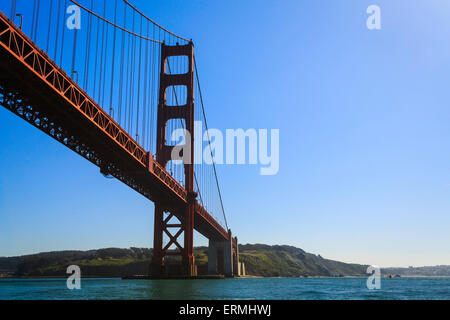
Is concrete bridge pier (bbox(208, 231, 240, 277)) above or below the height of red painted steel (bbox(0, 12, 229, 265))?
below

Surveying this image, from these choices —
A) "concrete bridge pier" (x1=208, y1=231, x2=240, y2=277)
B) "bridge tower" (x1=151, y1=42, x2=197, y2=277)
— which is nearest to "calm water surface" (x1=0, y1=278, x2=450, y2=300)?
"bridge tower" (x1=151, y1=42, x2=197, y2=277)

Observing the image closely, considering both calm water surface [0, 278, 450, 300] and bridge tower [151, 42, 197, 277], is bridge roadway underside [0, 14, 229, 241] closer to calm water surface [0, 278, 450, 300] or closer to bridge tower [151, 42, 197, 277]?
bridge tower [151, 42, 197, 277]

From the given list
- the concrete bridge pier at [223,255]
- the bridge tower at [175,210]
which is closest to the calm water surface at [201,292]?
the bridge tower at [175,210]

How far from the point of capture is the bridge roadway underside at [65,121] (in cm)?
1973

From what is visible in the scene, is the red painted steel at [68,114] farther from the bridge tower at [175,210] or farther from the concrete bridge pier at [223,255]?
the concrete bridge pier at [223,255]

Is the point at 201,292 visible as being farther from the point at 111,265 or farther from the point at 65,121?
the point at 111,265

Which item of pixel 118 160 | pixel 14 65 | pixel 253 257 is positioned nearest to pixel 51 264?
pixel 253 257

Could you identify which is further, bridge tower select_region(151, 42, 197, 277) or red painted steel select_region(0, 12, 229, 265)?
bridge tower select_region(151, 42, 197, 277)

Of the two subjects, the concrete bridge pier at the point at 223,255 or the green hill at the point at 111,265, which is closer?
the concrete bridge pier at the point at 223,255

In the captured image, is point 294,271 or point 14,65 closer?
point 14,65

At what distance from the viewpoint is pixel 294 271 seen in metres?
189

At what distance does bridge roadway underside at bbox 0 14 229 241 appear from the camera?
19734 millimetres
